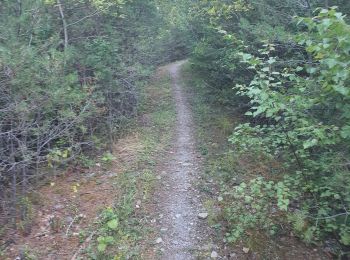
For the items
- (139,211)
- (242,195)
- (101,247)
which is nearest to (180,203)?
(139,211)

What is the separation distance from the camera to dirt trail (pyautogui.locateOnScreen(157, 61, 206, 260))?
5432mm

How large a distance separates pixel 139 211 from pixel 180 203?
80 centimetres

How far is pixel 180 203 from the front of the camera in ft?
21.6

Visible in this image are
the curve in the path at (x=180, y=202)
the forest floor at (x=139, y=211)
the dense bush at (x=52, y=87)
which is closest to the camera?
the forest floor at (x=139, y=211)

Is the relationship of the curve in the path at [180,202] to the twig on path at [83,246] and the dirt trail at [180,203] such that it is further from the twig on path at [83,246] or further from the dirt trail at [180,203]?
the twig on path at [83,246]

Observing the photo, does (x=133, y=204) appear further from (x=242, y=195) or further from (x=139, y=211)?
(x=242, y=195)

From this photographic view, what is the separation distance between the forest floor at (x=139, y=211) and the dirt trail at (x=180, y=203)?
0.05 feet

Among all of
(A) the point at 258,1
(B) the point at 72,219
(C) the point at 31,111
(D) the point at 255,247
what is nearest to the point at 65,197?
(B) the point at 72,219

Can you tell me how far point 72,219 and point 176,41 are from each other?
75.1ft

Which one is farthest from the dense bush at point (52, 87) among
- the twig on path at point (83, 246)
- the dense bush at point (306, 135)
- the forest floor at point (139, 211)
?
the dense bush at point (306, 135)

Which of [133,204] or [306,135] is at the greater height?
→ [306,135]

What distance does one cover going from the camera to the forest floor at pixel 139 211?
5227mm

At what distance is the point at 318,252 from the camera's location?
511 cm

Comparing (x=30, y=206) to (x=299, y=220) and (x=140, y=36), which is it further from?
(x=140, y=36)
